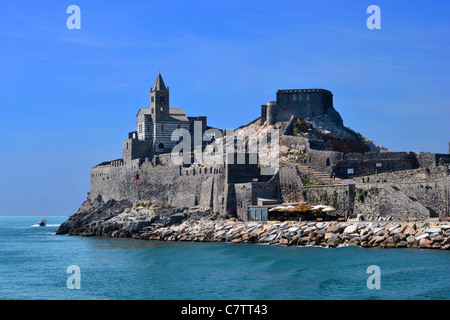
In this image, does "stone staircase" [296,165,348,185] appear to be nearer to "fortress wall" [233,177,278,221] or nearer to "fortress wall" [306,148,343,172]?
"fortress wall" [306,148,343,172]

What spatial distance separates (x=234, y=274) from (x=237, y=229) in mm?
17612

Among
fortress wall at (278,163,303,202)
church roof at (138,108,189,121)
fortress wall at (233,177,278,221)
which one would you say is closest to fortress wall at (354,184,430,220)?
fortress wall at (278,163,303,202)

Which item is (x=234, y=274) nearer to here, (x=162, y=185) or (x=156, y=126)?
(x=162, y=185)

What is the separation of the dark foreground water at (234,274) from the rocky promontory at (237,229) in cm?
158

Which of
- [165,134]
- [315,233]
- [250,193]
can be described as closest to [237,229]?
[250,193]

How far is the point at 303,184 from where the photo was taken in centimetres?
5862

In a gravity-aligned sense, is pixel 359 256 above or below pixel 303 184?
below

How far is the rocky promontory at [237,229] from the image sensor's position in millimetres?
42875

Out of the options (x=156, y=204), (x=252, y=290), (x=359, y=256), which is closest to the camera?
(x=252, y=290)

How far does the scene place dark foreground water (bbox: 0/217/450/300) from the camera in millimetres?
32250

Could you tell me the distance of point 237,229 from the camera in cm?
5562
